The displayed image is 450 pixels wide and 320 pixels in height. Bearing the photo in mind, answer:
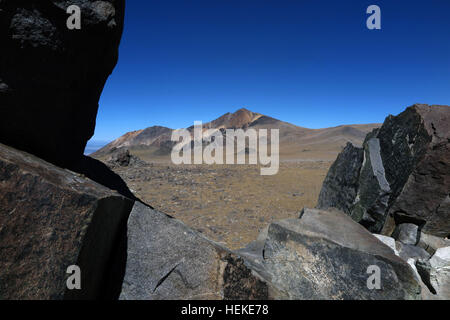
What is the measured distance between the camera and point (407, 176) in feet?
14.2

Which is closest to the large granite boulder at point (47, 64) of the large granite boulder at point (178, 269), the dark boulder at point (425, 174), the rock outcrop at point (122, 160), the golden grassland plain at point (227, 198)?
the large granite boulder at point (178, 269)

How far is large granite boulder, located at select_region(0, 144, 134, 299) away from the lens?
5.52 feet

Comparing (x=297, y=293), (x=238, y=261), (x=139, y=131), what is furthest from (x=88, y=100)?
(x=139, y=131)

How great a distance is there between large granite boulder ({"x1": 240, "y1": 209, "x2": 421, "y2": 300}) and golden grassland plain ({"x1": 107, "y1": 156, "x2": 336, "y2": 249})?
2275 mm

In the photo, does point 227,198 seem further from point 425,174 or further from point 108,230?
point 108,230

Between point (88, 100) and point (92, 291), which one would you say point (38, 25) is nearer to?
point (88, 100)

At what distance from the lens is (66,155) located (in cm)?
333

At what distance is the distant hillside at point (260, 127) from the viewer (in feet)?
143

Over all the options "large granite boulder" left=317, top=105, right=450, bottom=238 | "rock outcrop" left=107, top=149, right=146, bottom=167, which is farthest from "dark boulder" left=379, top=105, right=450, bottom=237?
"rock outcrop" left=107, top=149, right=146, bottom=167

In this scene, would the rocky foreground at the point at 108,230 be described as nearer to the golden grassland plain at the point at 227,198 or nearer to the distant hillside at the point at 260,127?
the golden grassland plain at the point at 227,198

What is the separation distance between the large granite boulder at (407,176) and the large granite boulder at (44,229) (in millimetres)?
4650

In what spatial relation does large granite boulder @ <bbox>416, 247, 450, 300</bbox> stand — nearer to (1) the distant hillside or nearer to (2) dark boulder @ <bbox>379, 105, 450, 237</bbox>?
(2) dark boulder @ <bbox>379, 105, 450, 237</bbox>

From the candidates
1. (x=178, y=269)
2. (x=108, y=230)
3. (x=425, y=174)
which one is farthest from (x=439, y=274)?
(x=108, y=230)
